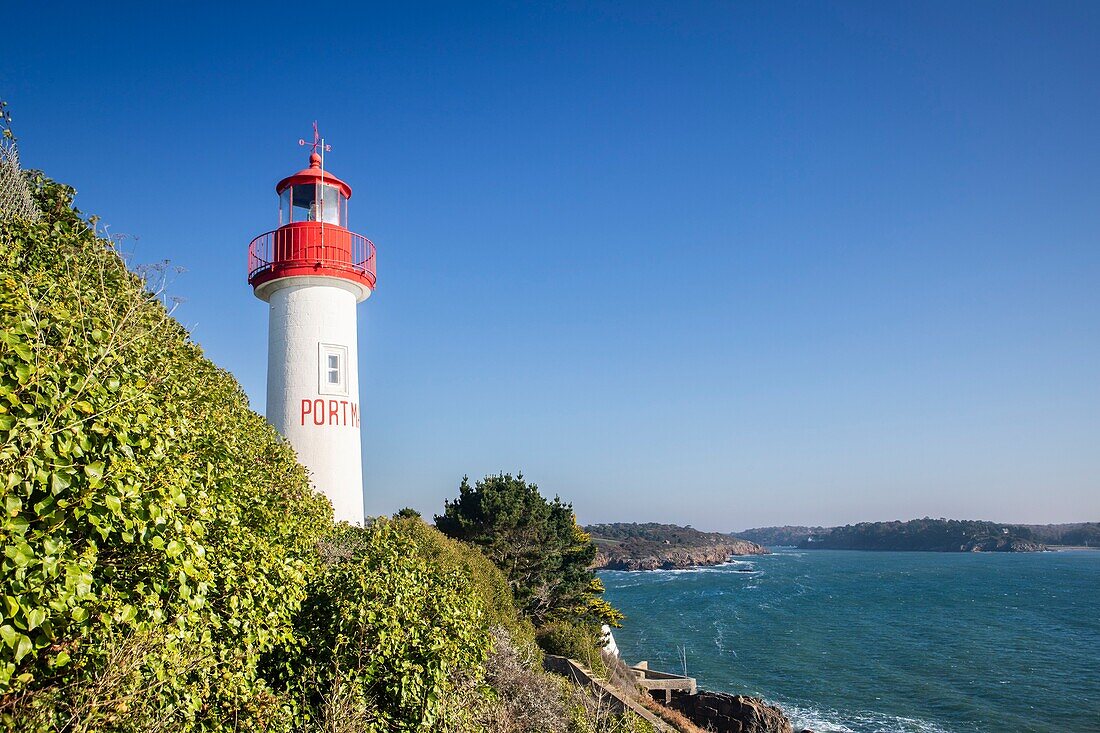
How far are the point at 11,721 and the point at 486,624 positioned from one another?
845 cm

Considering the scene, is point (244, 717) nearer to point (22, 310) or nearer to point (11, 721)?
point (11, 721)

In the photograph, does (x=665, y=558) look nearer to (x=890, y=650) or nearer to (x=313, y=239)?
(x=890, y=650)

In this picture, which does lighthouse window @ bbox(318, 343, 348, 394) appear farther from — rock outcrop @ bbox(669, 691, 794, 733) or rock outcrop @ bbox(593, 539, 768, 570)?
rock outcrop @ bbox(593, 539, 768, 570)

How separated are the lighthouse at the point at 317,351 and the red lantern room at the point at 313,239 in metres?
0.02

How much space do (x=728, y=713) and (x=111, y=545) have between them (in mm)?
21645

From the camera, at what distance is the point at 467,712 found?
738 cm

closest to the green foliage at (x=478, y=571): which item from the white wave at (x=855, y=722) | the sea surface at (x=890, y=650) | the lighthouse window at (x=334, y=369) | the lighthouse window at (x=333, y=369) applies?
the lighthouse window at (x=333, y=369)

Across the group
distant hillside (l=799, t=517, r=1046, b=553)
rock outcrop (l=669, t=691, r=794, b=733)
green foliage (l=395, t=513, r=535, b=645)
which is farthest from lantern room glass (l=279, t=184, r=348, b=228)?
distant hillside (l=799, t=517, r=1046, b=553)

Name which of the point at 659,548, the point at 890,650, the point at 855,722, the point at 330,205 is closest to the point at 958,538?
the point at 659,548

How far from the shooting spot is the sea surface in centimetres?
2802

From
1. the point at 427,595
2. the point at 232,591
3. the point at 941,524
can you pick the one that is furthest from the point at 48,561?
the point at 941,524

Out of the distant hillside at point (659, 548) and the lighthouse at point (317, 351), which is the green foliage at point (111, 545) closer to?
the lighthouse at point (317, 351)

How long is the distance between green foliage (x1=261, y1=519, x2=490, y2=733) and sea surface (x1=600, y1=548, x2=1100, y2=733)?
78.7 feet

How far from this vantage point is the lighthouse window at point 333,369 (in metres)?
14.3
